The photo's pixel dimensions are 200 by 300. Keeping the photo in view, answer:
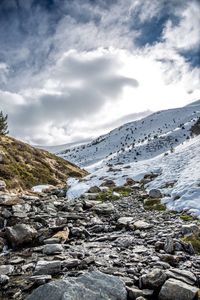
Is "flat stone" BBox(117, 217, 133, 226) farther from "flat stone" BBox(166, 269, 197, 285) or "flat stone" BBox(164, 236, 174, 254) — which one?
"flat stone" BBox(166, 269, 197, 285)

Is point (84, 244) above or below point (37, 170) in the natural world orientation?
below

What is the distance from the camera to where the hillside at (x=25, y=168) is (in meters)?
40.0

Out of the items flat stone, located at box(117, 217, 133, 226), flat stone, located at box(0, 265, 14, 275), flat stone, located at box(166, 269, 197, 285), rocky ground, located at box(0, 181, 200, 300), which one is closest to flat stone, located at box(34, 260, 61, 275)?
rocky ground, located at box(0, 181, 200, 300)

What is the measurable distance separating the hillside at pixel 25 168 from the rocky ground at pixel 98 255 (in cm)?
1822

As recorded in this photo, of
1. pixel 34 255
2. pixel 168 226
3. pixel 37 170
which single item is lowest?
pixel 168 226

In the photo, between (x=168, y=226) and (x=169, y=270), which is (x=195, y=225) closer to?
(x=168, y=226)

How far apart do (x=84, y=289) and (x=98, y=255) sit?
437 centimetres

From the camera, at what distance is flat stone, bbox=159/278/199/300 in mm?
8008

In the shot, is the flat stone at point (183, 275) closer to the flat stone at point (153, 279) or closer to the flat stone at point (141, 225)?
the flat stone at point (153, 279)

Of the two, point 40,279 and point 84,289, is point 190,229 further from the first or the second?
point 84,289

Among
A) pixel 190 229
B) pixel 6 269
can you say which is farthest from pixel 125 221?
pixel 6 269

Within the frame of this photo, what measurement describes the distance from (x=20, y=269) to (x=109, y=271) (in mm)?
3189

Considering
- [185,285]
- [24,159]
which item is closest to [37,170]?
[24,159]

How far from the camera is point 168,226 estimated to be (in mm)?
16312
